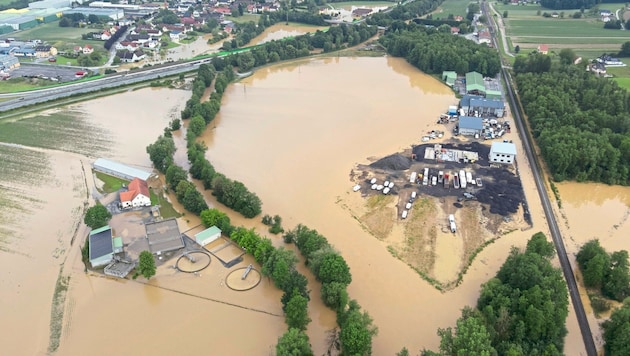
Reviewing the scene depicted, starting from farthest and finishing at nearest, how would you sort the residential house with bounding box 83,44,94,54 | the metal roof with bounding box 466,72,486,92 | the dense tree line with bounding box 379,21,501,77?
the residential house with bounding box 83,44,94,54, the dense tree line with bounding box 379,21,501,77, the metal roof with bounding box 466,72,486,92

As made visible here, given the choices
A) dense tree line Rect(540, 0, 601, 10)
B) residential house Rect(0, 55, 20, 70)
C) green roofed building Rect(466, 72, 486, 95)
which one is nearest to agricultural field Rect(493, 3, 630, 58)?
dense tree line Rect(540, 0, 601, 10)

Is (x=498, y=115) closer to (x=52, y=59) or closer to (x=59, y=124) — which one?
(x=59, y=124)

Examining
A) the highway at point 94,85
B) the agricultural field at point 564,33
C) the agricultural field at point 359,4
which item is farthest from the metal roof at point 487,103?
the agricultural field at point 359,4

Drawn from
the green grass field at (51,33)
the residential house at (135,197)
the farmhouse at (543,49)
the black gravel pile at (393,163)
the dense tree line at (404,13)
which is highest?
the dense tree line at (404,13)

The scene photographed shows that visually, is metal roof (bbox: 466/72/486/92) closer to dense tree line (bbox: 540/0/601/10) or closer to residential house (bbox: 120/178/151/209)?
residential house (bbox: 120/178/151/209)

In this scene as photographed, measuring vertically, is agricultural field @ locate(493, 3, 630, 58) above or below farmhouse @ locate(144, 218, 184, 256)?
above

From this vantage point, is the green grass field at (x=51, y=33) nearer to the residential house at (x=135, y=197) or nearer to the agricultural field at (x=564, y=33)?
the residential house at (x=135, y=197)
